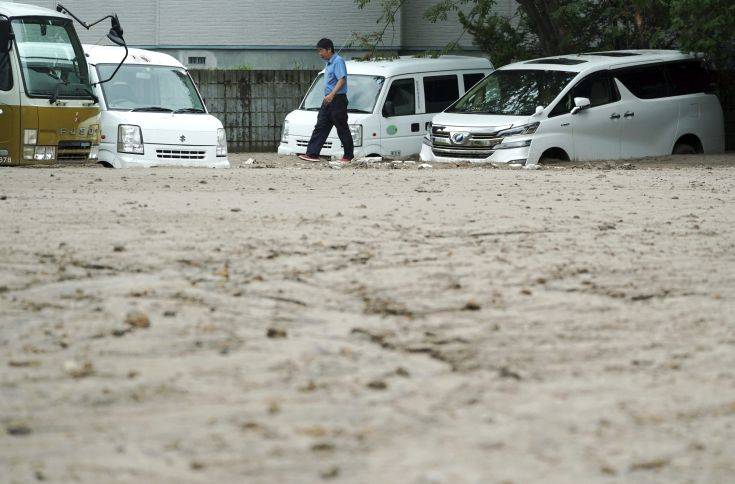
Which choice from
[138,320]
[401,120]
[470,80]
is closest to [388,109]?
[401,120]

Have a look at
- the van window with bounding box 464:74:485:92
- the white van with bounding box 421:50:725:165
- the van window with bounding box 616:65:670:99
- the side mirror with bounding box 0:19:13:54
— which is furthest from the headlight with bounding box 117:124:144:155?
the van window with bounding box 616:65:670:99

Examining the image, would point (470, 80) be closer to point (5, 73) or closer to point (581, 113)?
point (581, 113)

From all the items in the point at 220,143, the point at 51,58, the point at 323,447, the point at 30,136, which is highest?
the point at 51,58

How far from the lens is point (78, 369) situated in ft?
17.7

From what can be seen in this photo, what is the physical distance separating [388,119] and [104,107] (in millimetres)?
4806

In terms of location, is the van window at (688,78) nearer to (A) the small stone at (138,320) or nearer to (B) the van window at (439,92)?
(B) the van window at (439,92)

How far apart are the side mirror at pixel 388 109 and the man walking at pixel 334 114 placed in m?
1.25

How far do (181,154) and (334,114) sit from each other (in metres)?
2.52

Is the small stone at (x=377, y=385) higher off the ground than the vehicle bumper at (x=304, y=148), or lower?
lower

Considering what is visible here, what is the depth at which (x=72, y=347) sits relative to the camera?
580 cm

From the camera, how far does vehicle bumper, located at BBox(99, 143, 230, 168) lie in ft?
58.4

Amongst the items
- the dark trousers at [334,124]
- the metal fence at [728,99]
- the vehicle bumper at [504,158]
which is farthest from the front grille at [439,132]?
the metal fence at [728,99]

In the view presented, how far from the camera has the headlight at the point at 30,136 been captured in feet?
55.3

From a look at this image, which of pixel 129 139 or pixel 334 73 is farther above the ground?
pixel 334 73
